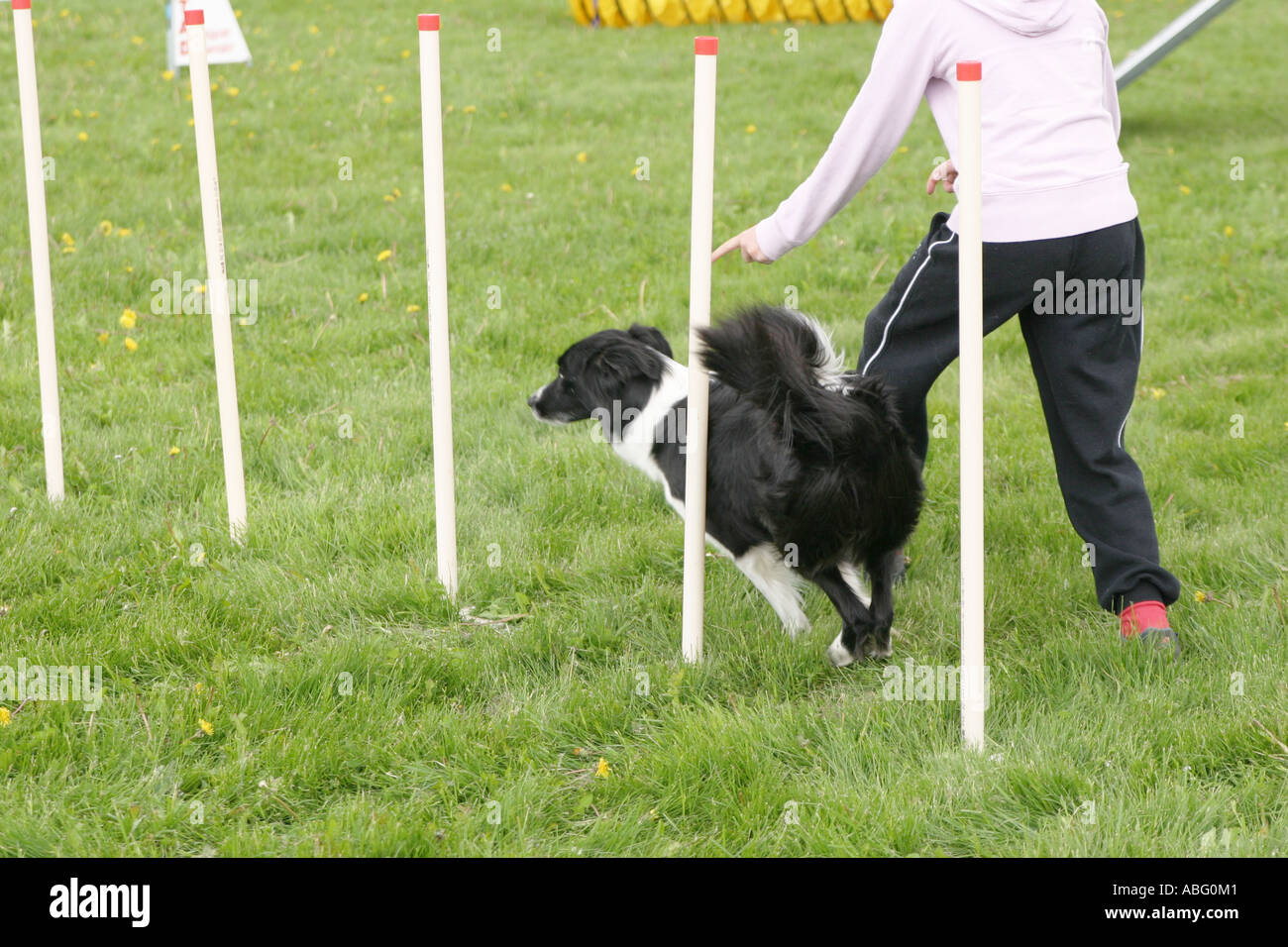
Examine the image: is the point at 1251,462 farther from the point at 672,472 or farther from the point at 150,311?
the point at 150,311

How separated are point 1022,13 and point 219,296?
268 cm

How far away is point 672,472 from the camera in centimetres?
378

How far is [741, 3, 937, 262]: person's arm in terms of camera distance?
294 centimetres

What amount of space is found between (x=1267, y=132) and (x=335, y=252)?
817 centimetres

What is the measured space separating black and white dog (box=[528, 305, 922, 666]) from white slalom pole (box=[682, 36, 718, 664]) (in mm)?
132

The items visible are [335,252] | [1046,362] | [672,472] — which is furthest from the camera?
[335,252]

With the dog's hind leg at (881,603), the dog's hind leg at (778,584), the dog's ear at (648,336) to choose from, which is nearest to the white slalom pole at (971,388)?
the dog's hind leg at (881,603)

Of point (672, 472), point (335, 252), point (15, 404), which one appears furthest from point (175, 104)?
point (672, 472)

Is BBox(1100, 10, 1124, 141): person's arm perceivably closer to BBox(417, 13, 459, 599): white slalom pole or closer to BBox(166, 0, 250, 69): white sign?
BBox(417, 13, 459, 599): white slalom pole

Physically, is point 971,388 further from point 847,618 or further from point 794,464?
point 847,618

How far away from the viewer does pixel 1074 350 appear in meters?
3.17

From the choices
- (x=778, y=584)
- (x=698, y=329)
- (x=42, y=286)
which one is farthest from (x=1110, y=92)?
(x=42, y=286)
